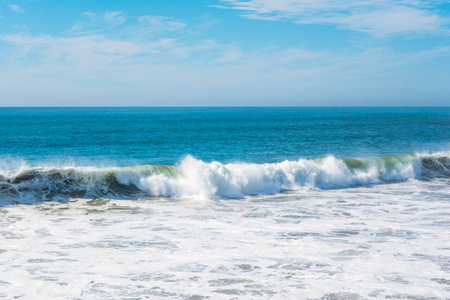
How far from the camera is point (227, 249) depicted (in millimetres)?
9586

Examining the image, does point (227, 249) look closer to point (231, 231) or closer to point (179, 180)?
point (231, 231)

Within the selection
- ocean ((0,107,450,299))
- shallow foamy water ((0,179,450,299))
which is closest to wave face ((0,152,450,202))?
ocean ((0,107,450,299))

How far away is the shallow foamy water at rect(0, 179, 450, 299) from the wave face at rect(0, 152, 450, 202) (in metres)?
1.23

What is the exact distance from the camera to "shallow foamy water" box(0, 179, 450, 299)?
7.32 metres

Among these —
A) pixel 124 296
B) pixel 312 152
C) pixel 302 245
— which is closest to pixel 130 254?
pixel 124 296

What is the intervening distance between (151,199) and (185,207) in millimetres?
2006

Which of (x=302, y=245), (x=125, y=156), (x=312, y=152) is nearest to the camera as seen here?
(x=302, y=245)

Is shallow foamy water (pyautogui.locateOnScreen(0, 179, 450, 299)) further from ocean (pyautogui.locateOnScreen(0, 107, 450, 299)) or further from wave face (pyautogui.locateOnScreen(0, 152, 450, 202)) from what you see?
wave face (pyautogui.locateOnScreen(0, 152, 450, 202))

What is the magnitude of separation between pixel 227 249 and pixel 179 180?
771 centimetres

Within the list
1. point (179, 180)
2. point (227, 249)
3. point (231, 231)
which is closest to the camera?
point (227, 249)

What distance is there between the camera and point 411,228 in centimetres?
1127

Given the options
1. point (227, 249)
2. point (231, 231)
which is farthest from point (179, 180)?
point (227, 249)

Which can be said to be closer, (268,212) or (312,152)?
(268,212)

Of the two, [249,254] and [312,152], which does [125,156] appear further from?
[249,254]
